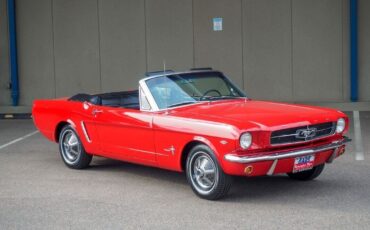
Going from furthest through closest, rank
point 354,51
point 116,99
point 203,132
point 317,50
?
point 317,50, point 354,51, point 116,99, point 203,132

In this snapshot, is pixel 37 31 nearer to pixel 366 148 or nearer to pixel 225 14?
pixel 225 14

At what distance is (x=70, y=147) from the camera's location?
9.76 m

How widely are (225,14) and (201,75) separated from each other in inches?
326

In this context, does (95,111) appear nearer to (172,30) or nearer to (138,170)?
(138,170)

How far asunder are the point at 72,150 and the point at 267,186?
2870 millimetres

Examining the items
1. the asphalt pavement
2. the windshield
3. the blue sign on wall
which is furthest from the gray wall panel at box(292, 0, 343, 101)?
the windshield

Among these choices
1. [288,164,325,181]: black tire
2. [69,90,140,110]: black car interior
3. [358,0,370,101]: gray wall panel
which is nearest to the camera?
[288,164,325,181]: black tire

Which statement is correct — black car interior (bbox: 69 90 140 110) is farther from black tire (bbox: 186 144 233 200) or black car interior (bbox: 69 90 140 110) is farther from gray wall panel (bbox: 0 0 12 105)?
gray wall panel (bbox: 0 0 12 105)

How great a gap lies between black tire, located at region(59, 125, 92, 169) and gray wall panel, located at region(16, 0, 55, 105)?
8.00 meters

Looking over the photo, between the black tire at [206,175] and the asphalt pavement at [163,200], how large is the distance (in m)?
0.11

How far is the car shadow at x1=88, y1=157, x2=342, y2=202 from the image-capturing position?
768 centimetres

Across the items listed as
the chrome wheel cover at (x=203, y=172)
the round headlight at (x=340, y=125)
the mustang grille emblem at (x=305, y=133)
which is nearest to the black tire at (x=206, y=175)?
→ the chrome wheel cover at (x=203, y=172)

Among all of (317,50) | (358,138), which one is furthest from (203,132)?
(317,50)

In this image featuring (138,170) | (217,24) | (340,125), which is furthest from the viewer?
(217,24)
